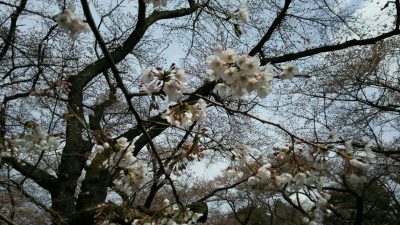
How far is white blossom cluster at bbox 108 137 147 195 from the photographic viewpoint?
247 centimetres

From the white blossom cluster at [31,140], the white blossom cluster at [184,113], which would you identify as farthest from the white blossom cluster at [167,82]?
the white blossom cluster at [31,140]

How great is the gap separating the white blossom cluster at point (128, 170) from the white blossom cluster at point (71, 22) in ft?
2.38

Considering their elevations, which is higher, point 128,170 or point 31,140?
point 31,140

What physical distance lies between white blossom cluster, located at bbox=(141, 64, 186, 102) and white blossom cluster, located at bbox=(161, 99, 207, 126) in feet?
0.24

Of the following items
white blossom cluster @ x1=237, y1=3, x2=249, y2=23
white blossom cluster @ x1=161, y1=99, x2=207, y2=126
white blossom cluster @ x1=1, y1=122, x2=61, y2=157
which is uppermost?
white blossom cluster @ x1=237, y1=3, x2=249, y2=23

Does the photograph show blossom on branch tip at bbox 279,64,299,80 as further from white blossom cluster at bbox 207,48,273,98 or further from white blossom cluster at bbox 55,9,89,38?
white blossom cluster at bbox 55,9,89,38

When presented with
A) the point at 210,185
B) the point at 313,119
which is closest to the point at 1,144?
the point at 313,119

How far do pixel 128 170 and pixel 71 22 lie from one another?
926 mm

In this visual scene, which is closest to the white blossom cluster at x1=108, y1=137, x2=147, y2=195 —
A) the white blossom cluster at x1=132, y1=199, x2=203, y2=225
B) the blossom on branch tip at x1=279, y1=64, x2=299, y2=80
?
the white blossom cluster at x1=132, y1=199, x2=203, y2=225

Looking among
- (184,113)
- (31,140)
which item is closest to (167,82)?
(184,113)

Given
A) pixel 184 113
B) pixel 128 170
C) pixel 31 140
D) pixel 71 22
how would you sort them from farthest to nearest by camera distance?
pixel 31 140 → pixel 128 170 → pixel 184 113 → pixel 71 22

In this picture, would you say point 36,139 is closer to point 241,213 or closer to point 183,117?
point 183,117

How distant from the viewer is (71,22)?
202cm

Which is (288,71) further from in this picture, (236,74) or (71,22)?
(71,22)
